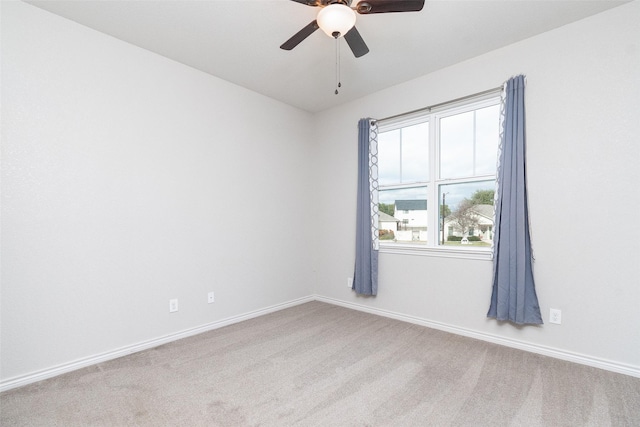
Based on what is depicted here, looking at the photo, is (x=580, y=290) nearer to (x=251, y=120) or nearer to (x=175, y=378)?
(x=175, y=378)

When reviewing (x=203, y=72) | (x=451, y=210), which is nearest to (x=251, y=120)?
(x=203, y=72)

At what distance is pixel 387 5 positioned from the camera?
178 centimetres

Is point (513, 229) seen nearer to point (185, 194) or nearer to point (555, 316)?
point (555, 316)

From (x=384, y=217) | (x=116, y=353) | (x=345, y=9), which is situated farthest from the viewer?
(x=384, y=217)

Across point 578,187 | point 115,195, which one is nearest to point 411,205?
point 578,187

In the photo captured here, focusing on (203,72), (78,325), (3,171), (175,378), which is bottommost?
(175,378)

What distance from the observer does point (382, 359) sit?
247cm

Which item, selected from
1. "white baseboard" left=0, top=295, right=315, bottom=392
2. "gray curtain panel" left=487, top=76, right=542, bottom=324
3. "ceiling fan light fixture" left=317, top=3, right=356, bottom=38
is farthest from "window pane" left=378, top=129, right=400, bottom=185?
"white baseboard" left=0, top=295, right=315, bottom=392

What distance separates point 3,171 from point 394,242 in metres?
3.59

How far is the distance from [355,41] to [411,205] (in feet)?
6.69

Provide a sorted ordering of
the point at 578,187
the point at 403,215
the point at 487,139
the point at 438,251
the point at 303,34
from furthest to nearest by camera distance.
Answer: the point at 403,215
the point at 438,251
the point at 487,139
the point at 578,187
the point at 303,34

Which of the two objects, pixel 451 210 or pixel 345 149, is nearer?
pixel 451 210

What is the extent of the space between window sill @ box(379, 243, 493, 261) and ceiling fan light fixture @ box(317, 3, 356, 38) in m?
2.32

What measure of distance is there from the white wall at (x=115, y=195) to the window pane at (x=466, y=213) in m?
2.12
